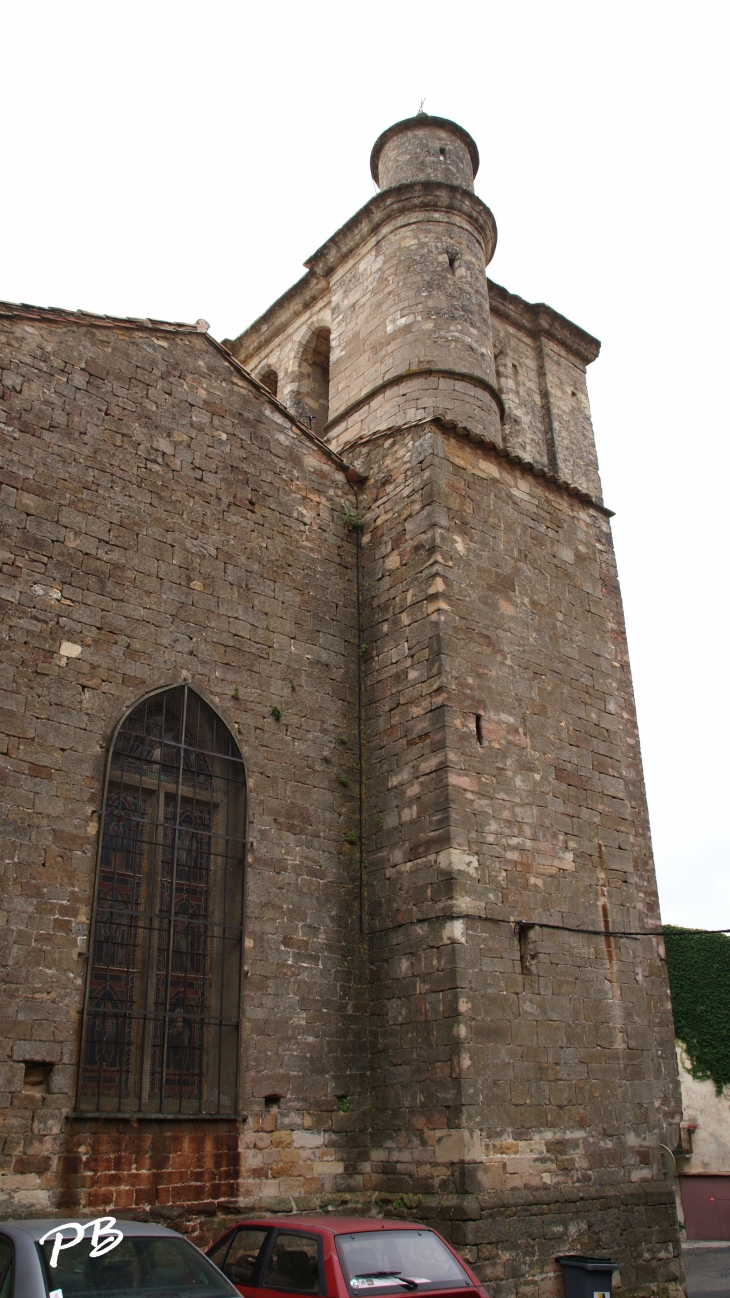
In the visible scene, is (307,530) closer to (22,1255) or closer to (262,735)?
(262,735)

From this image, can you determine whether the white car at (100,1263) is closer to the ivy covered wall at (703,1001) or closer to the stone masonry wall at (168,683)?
the stone masonry wall at (168,683)

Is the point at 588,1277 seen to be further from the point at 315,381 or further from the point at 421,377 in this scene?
the point at 315,381

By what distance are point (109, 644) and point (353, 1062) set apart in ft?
13.2

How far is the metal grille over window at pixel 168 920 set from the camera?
7.26 metres

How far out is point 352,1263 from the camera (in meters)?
4.75

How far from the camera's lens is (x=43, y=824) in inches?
284

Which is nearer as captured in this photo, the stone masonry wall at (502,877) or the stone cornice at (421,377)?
the stone masonry wall at (502,877)

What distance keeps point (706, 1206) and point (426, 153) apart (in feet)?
50.6

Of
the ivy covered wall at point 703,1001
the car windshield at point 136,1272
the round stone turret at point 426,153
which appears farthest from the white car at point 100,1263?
the ivy covered wall at point 703,1001

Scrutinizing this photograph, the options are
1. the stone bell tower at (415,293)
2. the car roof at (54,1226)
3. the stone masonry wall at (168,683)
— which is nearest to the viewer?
the car roof at (54,1226)

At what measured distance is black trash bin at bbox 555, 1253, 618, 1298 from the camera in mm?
7336

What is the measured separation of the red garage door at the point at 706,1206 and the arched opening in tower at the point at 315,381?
1230cm

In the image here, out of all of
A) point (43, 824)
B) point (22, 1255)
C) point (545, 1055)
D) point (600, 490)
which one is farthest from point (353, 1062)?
point (600, 490)

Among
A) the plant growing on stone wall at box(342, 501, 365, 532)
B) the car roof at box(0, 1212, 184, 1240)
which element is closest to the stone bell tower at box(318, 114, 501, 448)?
the plant growing on stone wall at box(342, 501, 365, 532)
